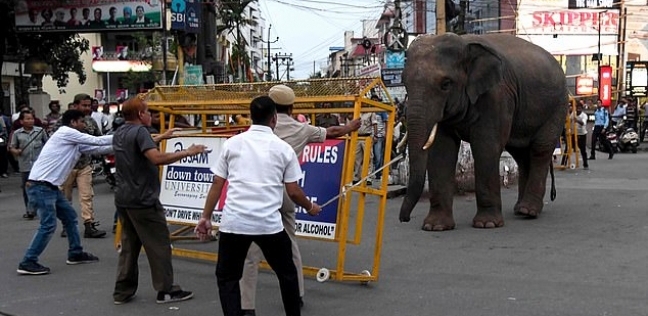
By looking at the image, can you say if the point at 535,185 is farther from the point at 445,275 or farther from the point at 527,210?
the point at 445,275

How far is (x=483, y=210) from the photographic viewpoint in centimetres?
981

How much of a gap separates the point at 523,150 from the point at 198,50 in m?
8.83

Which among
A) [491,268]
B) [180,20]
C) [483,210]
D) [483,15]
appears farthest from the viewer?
[483,15]

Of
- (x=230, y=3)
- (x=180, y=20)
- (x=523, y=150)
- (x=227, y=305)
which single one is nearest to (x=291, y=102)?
(x=227, y=305)

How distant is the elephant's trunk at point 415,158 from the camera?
329 inches

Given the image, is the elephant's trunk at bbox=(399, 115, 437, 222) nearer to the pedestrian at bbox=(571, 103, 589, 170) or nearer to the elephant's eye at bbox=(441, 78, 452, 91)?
the elephant's eye at bbox=(441, 78, 452, 91)

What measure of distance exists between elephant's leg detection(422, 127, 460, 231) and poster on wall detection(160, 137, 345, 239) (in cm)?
309

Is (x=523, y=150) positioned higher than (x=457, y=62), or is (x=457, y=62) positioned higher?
(x=457, y=62)

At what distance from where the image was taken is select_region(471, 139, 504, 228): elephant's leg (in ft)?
31.4

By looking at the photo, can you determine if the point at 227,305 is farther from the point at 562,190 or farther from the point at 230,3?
the point at 230,3

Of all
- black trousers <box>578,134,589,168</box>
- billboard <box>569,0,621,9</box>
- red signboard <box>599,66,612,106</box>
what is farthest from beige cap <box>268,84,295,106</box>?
billboard <box>569,0,621,9</box>

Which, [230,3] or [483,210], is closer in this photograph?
[483,210]

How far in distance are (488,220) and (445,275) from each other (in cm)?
267

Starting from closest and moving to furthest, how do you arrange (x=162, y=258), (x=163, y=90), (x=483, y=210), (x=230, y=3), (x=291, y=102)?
(x=291, y=102)
(x=162, y=258)
(x=163, y=90)
(x=483, y=210)
(x=230, y=3)
